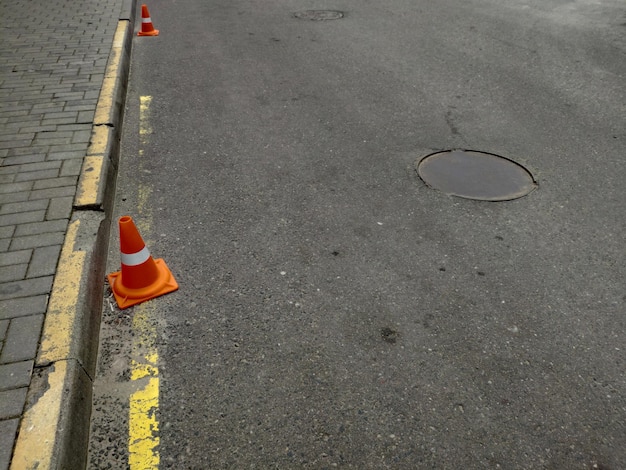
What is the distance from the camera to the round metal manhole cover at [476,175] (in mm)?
4906

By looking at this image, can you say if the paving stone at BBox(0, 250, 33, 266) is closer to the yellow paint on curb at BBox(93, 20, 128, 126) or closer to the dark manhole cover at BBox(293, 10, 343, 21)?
the yellow paint on curb at BBox(93, 20, 128, 126)

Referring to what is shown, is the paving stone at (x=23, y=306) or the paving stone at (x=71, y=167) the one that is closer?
the paving stone at (x=23, y=306)

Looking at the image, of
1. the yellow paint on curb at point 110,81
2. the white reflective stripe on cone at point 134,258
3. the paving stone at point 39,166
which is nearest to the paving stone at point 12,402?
the white reflective stripe on cone at point 134,258

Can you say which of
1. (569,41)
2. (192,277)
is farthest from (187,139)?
(569,41)

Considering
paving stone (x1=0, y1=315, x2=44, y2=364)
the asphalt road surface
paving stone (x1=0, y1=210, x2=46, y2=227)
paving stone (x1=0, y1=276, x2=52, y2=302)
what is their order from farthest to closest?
paving stone (x1=0, y1=210, x2=46, y2=227)
paving stone (x1=0, y1=276, x2=52, y2=302)
paving stone (x1=0, y1=315, x2=44, y2=364)
the asphalt road surface

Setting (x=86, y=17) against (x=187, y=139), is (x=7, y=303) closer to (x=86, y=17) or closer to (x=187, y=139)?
(x=187, y=139)

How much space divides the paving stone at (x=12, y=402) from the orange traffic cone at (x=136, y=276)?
0.94 meters

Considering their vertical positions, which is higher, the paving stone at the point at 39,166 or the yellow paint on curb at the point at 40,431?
the paving stone at the point at 39,166

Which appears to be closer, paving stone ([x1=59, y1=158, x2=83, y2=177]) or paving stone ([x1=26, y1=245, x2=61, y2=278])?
paving stone ([x1=26, y1=245, x2=61, y2=278])

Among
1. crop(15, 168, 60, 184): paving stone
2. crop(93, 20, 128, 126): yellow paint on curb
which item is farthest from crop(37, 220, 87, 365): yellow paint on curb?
crop(93, 20, 128, 126): yellow paint on curb

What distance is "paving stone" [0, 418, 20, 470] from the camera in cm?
254

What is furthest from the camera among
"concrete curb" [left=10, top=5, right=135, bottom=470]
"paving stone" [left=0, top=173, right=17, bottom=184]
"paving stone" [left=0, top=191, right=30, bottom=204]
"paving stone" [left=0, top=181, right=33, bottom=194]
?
"paving stone" [left=0, top=173, right=17, bottom=184]

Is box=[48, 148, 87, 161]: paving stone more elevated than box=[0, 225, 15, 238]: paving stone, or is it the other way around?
box=[48, 148, 87, 161]: paving stone

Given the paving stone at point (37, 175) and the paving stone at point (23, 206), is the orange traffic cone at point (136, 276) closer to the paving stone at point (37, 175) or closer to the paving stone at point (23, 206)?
the paving stone at point (23, 206)
